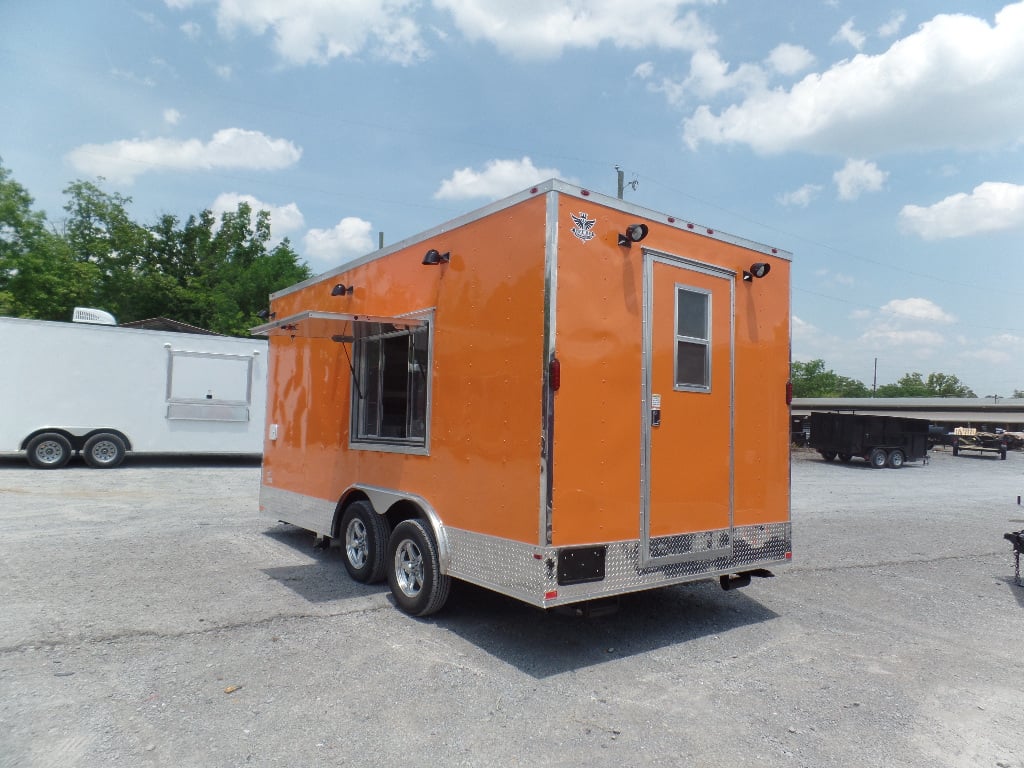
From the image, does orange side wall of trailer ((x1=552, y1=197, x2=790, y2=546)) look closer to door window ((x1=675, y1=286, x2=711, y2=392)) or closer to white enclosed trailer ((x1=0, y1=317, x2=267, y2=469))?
door window ((x1=675, y1=286, x2=711, y2=392))

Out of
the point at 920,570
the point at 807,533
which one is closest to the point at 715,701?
the point at 920,570

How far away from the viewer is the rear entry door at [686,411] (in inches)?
187

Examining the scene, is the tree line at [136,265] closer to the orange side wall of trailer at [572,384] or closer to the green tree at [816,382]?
the orange side wall of trailer at [572,384]

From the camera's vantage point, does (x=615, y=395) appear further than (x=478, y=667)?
Yes

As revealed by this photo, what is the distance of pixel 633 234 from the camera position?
4672 mm

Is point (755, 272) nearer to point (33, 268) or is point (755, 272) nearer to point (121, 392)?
point (121, 392)

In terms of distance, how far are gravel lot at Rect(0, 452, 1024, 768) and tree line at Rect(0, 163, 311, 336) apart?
30.2 m

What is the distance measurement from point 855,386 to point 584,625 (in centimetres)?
10716

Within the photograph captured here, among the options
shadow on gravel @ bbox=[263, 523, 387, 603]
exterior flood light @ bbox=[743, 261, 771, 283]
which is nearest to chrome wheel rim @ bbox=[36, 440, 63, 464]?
shadow on gravel @ bbox=[263, 523, 387, 603]

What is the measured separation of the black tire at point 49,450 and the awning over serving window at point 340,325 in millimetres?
10063

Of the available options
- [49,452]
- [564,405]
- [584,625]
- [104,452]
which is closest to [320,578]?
[584,625]

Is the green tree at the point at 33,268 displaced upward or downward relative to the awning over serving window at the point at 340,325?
upward

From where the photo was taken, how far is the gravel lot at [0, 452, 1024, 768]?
3328 millimetres

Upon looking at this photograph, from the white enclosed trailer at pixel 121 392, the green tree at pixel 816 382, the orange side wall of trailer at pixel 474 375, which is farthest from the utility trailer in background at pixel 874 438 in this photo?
the green tree at pixel 816 382
